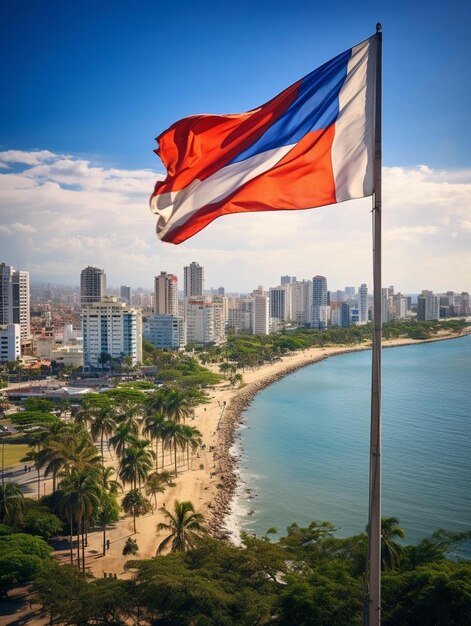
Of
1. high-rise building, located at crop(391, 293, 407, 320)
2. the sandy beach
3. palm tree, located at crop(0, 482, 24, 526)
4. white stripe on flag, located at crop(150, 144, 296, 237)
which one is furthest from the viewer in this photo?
high-rise building, located at crop(391, 293, 407, 320)

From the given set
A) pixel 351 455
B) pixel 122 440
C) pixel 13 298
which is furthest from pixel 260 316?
pixel 122 440

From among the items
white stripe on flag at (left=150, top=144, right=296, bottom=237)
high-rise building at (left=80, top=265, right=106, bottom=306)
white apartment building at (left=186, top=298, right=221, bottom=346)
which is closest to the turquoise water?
white stripe on flag at (left=150, top=144, right=296, bottom=237)

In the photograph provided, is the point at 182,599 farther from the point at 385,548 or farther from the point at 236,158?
the point at 236,158

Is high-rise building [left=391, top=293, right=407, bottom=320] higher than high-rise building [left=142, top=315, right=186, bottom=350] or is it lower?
higher

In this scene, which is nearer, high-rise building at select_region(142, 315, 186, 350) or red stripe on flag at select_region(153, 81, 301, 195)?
red stripe on flag at select_region(153, 81, 301, 195)

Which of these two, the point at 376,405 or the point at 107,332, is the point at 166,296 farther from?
the point at 376,405

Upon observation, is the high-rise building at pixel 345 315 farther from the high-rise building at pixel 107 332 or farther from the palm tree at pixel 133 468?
the palm tree at pixel 133 468

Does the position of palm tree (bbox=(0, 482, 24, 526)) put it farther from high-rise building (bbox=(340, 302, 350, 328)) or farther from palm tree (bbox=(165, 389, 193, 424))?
high-rise building (bbox=(340, 302, 350, 328))
